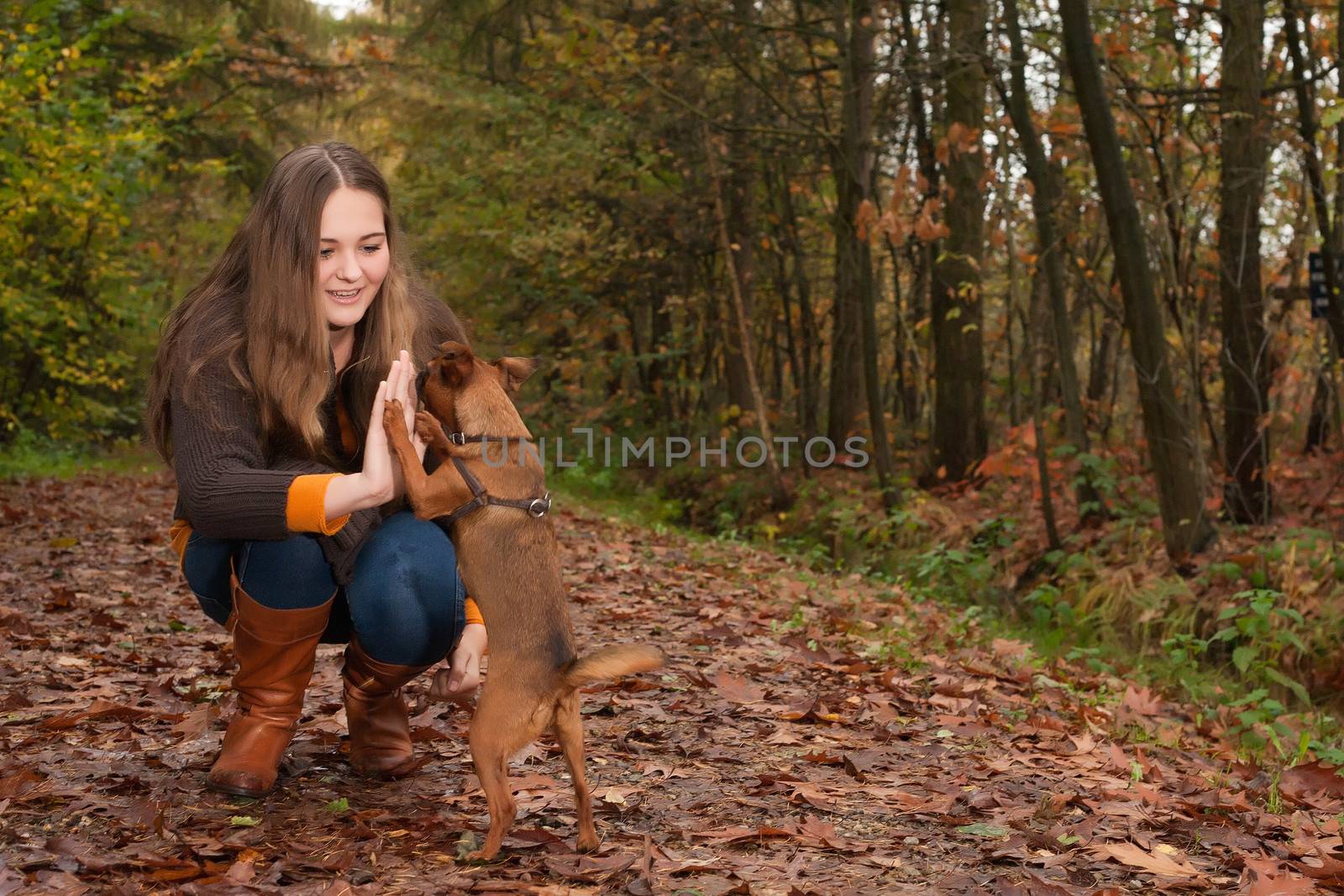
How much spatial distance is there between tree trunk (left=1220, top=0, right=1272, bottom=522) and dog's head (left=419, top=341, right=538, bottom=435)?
7.50m

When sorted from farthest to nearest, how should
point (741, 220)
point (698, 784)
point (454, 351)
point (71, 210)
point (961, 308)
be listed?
1. point (741, 220)
2. point (961, 308)
3. point (71, 210)
4. point (698, 784)
5. point (454, 351)

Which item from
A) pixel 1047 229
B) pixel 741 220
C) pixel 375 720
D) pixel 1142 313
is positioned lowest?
pixel 375 720

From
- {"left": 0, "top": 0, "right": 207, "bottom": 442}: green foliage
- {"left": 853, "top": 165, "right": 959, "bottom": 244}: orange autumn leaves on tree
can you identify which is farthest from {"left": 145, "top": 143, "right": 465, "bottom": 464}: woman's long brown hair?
{"left": 0, "top": 0, "right": 207, "bottom": 442}: green foliage

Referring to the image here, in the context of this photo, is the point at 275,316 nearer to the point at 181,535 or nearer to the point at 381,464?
the point at 381,464

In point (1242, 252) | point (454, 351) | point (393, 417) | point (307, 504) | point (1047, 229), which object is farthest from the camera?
point (1047, 229)

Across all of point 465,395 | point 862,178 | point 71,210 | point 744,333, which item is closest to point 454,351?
point 465,395

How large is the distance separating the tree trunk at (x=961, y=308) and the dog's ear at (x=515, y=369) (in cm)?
870

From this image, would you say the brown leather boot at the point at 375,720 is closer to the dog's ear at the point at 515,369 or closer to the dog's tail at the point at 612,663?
the dog's tail at the point at 612,663

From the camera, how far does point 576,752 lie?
9.34ft

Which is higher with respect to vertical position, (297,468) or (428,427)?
(428,427)

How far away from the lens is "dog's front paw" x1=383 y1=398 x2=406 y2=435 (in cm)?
299

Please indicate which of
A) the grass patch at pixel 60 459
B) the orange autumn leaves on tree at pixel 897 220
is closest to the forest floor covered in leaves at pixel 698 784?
the orange autumn leaves on tree at pixel 897 220

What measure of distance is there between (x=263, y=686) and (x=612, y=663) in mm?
1084

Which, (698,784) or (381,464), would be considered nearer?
(381,464)
